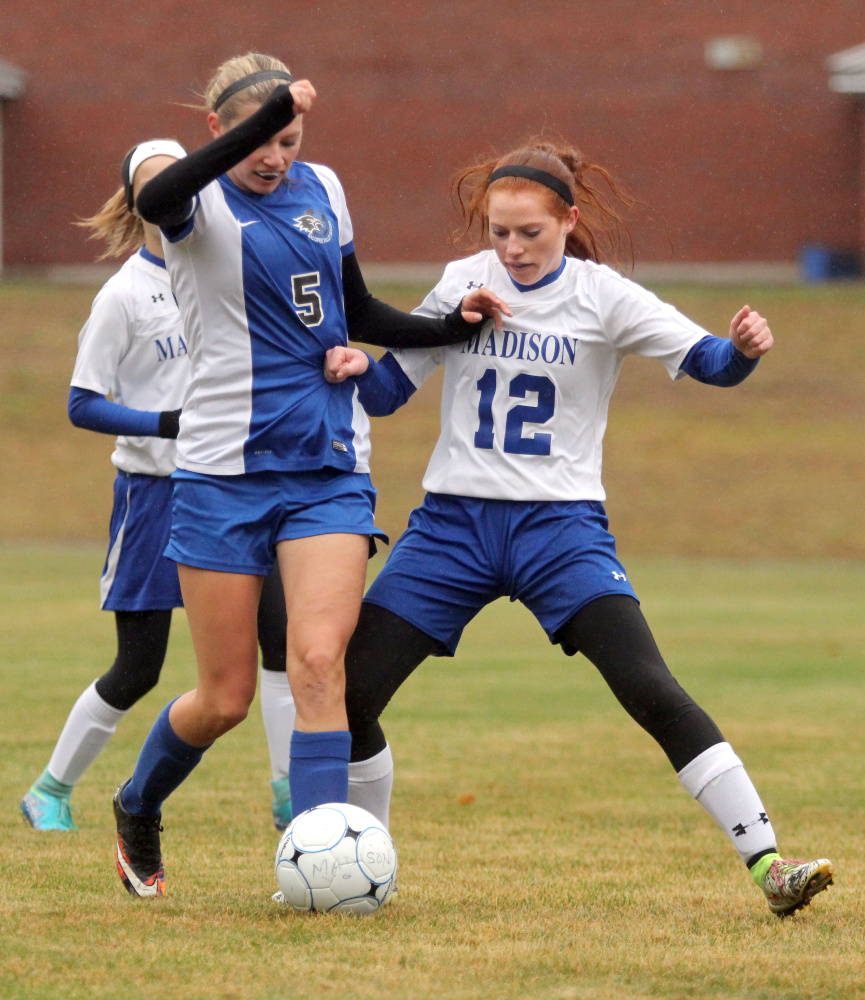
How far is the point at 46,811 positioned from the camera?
5.34 m

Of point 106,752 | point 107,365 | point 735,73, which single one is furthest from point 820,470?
point 107,365

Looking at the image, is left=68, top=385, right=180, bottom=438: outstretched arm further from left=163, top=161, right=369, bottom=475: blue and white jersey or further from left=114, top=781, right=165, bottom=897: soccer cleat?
left=114, top=781, right=165, bottom=897: soccer cleat

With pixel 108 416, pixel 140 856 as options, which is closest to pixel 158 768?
pixel 140 856

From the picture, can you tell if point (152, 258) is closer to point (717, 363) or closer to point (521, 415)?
point (521, 415)

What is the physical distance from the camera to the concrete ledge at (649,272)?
30641 millimetres

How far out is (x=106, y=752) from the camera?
705cm

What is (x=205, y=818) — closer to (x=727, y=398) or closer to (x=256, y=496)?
(x=256, y=496)

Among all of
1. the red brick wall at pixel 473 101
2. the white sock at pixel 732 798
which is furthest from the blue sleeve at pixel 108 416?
the red brick wall at pixel 473 101

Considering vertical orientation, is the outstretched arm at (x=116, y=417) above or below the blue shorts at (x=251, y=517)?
above

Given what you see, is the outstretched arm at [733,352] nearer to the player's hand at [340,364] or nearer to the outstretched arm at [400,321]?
the outstretched arm at [400,321]

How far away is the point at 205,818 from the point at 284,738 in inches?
17.8

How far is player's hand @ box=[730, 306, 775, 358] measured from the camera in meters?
4.04

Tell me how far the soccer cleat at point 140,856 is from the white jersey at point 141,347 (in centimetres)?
154

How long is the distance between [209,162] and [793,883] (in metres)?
2.22
